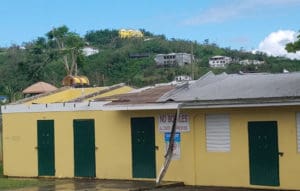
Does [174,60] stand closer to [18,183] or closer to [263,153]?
[18,183]

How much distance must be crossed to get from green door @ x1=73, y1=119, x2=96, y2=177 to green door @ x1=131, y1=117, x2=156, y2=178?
169 centimetres

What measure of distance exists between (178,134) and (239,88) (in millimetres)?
2341

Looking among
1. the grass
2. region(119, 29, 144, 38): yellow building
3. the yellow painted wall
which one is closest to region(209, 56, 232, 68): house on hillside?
the yellow painted wall

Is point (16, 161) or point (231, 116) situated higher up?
point (231, 116)

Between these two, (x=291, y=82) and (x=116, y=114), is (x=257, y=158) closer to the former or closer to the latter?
(x=291, y=82)

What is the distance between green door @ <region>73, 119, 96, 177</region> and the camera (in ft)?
69.6

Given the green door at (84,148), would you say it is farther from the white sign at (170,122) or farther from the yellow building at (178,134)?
the white sign at (170,122)

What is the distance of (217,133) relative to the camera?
18.4m

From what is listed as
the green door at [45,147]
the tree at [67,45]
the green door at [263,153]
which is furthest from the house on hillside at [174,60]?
the green door at [263,153]

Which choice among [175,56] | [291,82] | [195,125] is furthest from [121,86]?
[175,56]

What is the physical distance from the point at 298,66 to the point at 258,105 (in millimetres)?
20661

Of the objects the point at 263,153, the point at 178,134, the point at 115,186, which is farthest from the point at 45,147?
the point at 263,153

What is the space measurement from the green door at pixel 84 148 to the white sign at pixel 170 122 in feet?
9.13

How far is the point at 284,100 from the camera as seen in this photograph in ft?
52.9
